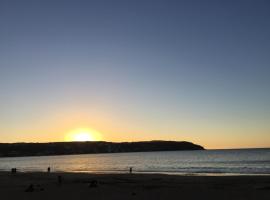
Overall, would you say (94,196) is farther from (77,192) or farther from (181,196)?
(181,196)

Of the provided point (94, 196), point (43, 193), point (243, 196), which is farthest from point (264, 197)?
point (43, 193)

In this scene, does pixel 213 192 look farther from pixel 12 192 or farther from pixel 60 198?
pixel 12 192

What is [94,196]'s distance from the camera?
29594 mm

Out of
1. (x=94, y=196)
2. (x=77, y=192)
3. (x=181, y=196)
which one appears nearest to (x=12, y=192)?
(x=77, y=192)

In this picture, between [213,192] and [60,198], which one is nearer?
[60,198]

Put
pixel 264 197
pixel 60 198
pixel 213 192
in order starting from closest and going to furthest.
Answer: pixel 264 197 → pixel 60 198 → pixel 213 192

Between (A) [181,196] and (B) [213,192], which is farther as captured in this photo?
(B) [213,192]

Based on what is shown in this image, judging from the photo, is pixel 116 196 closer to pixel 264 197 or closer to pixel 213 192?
pixel 213 192

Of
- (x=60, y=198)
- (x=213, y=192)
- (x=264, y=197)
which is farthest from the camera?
(x=213, y=192)

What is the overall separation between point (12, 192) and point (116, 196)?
324 inches

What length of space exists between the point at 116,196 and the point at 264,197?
9.21 metres

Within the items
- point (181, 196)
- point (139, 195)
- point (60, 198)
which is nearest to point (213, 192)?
point (181, 196)

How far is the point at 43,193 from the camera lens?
31.5 metres

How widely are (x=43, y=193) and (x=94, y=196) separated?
4175 mm
